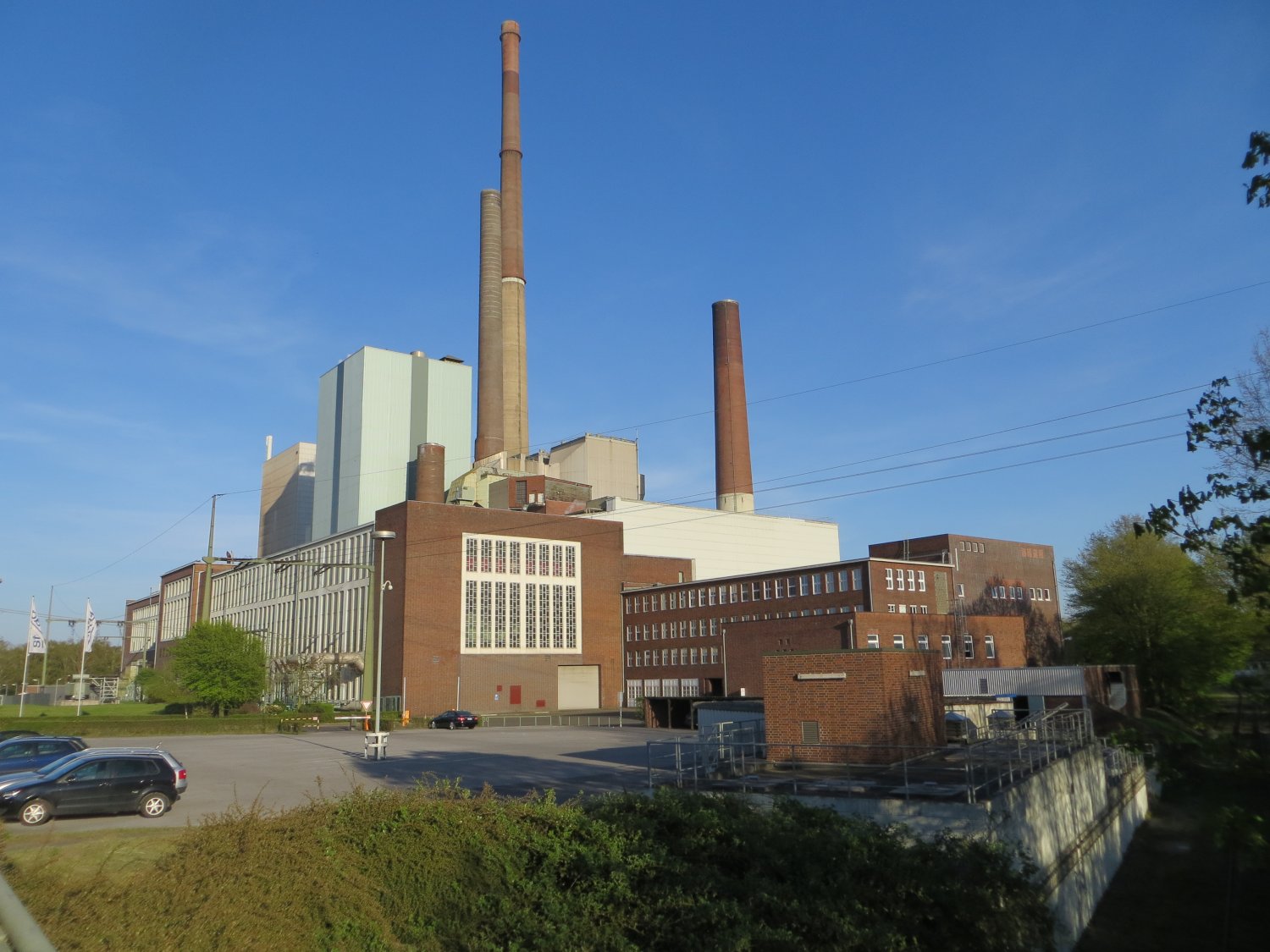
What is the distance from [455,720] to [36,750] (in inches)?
1281

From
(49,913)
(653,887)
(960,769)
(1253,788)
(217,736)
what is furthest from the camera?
(217,736)

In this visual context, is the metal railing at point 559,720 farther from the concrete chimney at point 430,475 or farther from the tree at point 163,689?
the tree at point 163,689

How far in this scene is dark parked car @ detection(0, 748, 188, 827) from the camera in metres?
18.7

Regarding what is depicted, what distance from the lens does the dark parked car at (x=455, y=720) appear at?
→ 5688cm

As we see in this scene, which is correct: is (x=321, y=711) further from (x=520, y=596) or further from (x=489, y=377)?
(x=489, y=377)

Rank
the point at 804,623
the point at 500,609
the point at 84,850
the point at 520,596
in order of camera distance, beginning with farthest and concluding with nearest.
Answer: the point at 520,596
the point at 500,609
the point at 804,623
the point at 84,850

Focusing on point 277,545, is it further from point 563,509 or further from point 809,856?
point 809,856

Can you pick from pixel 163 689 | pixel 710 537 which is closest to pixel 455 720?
pixel 163 689

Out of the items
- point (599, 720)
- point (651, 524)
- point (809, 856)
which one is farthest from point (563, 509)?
point (809, 856)

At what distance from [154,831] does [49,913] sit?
11.6m

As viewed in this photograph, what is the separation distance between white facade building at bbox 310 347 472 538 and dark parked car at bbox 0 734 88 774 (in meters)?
76.6

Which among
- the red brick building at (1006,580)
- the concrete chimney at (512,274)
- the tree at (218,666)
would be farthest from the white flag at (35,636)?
the red brick building at (1006,580)

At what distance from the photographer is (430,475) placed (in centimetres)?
7312

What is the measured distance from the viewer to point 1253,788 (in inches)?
199
